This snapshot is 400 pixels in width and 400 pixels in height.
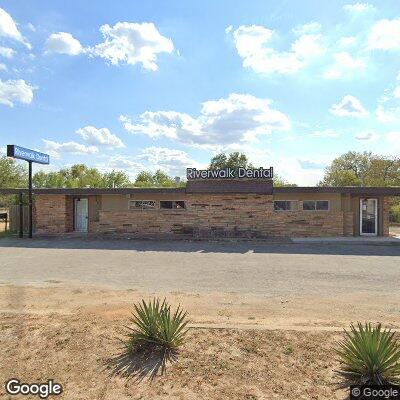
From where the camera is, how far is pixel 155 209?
68.8 feet

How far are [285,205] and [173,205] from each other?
20.1 ft

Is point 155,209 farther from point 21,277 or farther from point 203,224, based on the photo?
point 21,277

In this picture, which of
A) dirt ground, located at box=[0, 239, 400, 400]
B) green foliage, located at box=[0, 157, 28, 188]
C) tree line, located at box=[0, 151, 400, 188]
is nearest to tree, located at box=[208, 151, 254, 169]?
tree line, located at box=[0, 151, 400, 188]

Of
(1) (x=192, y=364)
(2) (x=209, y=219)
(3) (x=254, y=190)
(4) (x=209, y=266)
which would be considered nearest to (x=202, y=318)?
(1) (x=192, y=364)

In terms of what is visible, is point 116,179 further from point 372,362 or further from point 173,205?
point 372,362

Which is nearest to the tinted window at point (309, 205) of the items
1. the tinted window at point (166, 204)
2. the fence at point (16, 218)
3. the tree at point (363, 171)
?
the tinted window at point (166, 204)

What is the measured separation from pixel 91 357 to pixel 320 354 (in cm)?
306

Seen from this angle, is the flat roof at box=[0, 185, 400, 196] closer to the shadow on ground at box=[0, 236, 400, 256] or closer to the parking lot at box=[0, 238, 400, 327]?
the shadow on ground at box=[0, 236, 400, 256]

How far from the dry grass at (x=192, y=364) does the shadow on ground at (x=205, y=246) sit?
9646 millimetres

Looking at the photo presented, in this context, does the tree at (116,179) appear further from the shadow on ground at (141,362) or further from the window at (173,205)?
the shadow on ground at (141,362)

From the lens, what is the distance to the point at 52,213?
2169 cm

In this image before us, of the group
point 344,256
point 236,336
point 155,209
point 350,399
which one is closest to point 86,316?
point 236,336

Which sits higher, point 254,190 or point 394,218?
point 254,190

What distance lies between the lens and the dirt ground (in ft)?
14.4
